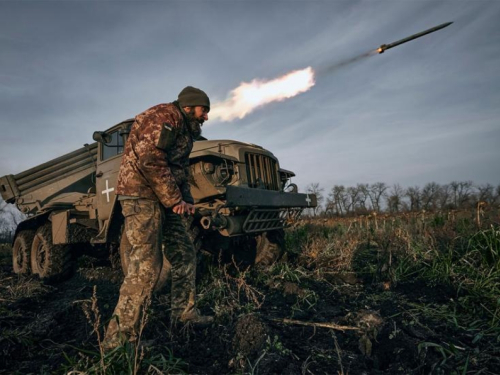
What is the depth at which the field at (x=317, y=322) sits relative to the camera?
2.41 m

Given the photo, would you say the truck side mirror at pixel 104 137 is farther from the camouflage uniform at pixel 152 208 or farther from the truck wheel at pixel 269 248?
the camouflage uniform at pixel 152 208

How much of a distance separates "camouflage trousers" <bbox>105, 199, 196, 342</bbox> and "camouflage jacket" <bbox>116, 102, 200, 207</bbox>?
5.1 inches

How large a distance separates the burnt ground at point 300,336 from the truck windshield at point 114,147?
104 inches

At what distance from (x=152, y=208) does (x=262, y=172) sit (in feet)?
10.0

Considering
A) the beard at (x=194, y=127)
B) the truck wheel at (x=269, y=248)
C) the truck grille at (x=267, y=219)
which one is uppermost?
the beard at (x=194, y=127)

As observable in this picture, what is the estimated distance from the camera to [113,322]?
9.25 ft

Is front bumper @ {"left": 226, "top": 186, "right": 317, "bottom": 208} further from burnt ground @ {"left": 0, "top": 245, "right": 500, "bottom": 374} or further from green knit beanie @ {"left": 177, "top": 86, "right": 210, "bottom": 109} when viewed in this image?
green knit beanie @ {"left": 177, "top": 86, "right": 210, "bottom": 109}

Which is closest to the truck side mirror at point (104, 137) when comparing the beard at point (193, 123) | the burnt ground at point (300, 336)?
the burnt ground at point (300, 336)

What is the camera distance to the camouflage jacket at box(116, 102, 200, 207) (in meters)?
3.12

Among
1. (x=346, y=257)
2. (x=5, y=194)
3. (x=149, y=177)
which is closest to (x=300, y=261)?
(x=346, y=257)

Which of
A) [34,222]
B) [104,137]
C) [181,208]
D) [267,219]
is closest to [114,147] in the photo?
[104,137]

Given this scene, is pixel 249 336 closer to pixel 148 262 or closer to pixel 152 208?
pixel 148 262

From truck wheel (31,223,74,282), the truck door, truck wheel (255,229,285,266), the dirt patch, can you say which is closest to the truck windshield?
the truck door

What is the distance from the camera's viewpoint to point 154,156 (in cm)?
314
